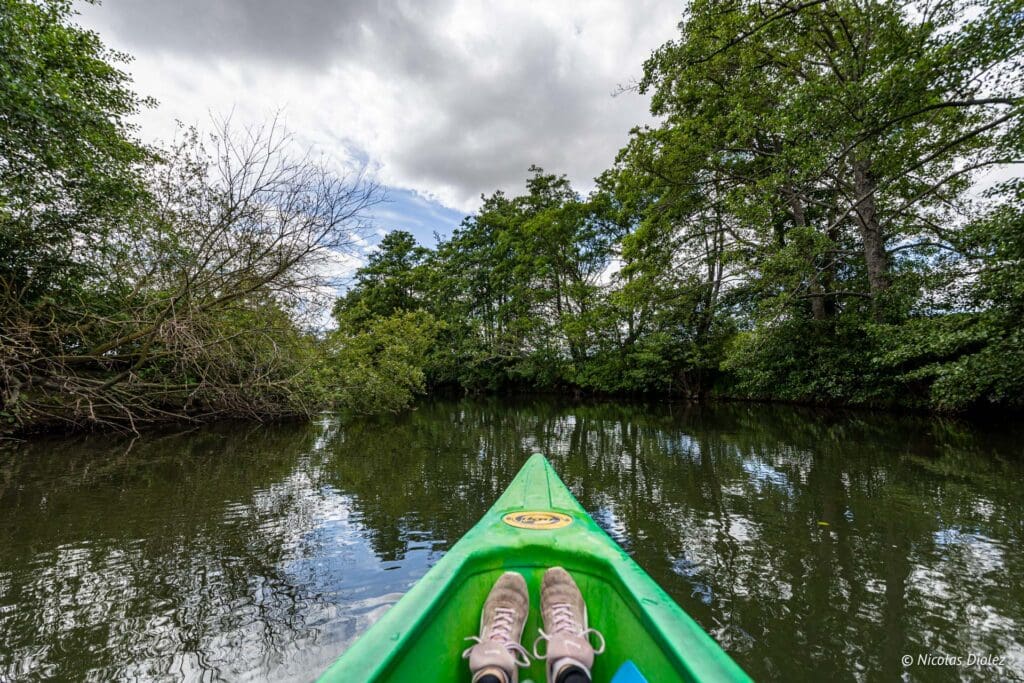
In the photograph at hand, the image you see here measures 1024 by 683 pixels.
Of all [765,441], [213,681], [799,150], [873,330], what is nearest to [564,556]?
[213,681]

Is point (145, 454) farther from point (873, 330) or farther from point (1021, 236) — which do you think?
point (873, 330)

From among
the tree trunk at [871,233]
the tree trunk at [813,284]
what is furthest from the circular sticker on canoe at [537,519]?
the tree trunk at [871,233]

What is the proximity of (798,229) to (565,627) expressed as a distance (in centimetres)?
1210

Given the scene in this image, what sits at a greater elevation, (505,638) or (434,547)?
(505,638)

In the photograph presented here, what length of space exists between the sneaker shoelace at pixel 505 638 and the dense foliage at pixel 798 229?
7.55 metres

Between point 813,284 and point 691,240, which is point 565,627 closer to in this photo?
point 813,284

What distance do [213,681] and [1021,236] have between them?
11216 millimetres

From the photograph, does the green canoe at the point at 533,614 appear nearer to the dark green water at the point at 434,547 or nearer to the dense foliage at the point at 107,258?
the dark green water at the point at 434,547

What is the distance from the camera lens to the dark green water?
81.7 inches

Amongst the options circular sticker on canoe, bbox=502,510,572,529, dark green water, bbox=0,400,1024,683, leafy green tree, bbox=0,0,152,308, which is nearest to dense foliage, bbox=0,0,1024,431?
leafy green tree, bbox=0,0,152,308

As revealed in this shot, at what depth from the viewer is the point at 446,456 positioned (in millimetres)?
6812

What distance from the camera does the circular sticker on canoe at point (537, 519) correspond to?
2184 mm

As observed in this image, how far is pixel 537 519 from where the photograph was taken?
89.9 inches

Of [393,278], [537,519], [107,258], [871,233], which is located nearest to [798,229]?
[871,233]
